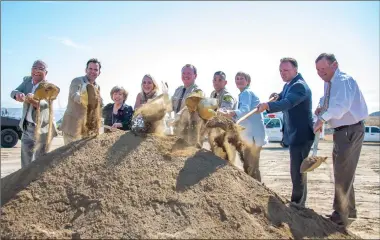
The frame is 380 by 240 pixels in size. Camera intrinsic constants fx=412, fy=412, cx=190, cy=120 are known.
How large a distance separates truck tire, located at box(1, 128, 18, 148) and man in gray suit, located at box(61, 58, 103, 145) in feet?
39.1

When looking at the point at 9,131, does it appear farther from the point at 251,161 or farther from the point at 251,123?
the point at 251,161

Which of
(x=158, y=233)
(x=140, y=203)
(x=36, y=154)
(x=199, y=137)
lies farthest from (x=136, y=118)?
(x=36, y=154)

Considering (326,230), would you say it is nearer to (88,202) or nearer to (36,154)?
(88,202)

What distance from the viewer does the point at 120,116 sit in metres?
5.17

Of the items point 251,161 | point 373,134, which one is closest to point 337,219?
point 251,161

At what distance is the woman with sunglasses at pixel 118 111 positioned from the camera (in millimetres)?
5117

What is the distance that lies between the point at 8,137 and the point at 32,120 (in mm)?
11795

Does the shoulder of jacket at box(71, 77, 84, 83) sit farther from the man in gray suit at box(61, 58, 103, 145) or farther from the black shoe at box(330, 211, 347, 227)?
the black shoe at box(330, 211, 347, 227)

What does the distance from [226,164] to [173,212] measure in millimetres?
866

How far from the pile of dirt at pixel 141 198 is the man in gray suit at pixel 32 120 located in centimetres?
124

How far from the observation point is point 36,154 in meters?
4.84

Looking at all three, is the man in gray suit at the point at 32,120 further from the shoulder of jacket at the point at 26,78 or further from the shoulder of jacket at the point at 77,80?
the shoulder of jacket at the point at 77,80

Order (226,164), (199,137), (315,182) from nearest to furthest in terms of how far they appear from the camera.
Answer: (226,164), (199,137), (315,182)

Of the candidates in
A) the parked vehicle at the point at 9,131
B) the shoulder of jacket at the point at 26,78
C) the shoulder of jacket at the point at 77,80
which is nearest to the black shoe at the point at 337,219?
the shoulder of jacket at the point at 77,80
